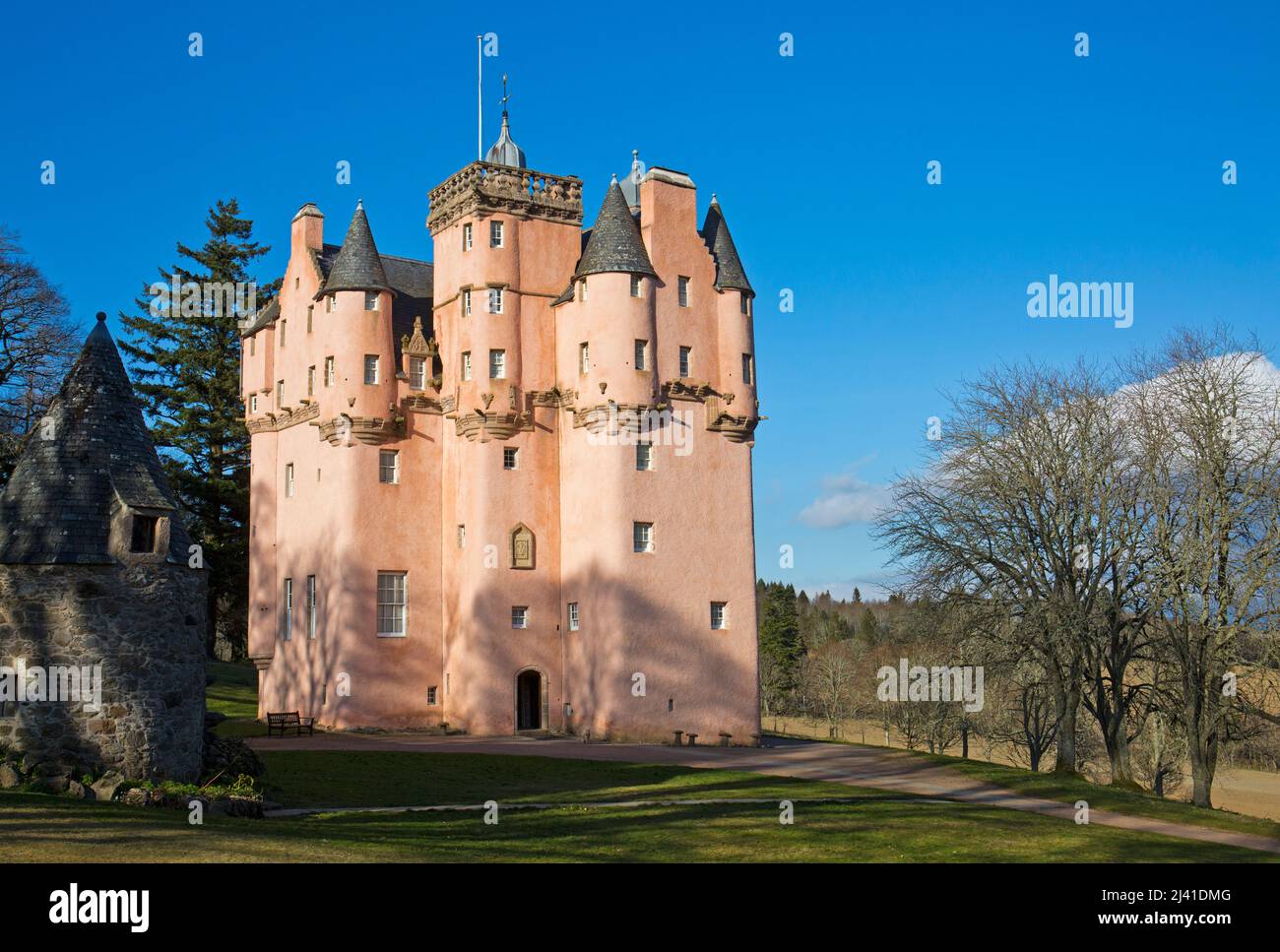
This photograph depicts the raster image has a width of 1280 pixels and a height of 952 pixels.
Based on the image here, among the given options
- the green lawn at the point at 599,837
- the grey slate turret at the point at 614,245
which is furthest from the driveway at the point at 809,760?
the grey slate turret at the point at 614,245

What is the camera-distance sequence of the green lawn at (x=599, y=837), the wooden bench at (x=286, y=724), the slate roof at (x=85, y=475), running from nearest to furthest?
1. the green lawn at (x=599, y=837)
2. the slate roof at (x=85, y=475)
3. the wooden bench at (x=286, y=724)

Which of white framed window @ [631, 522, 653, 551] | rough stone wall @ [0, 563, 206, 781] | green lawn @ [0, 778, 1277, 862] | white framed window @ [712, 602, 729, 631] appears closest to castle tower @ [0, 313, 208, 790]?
rough stone wall @ [0, 563, 206, 781]

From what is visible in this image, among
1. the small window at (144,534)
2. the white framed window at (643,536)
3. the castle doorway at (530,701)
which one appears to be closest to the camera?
the small window at (144,534)

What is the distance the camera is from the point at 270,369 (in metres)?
52.5

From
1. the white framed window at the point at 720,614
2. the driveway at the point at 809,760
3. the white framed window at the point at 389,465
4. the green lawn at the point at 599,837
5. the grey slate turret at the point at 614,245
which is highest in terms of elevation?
the grey slate turret at the point at 614,245

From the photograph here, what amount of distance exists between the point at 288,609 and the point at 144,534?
27.2m

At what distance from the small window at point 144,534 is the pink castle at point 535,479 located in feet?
70.5

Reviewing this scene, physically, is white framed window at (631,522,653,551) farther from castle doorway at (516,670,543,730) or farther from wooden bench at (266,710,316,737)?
wooden bench at (266,710,316,737)

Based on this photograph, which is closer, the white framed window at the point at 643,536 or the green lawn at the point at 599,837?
the green lawn at the point at 599,837

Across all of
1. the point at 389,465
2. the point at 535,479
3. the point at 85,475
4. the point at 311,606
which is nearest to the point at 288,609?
the point at 311,606

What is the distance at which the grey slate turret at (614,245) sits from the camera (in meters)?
43.6

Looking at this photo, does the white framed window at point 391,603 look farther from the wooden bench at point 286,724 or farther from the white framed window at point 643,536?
the white framed window at point 643,536
